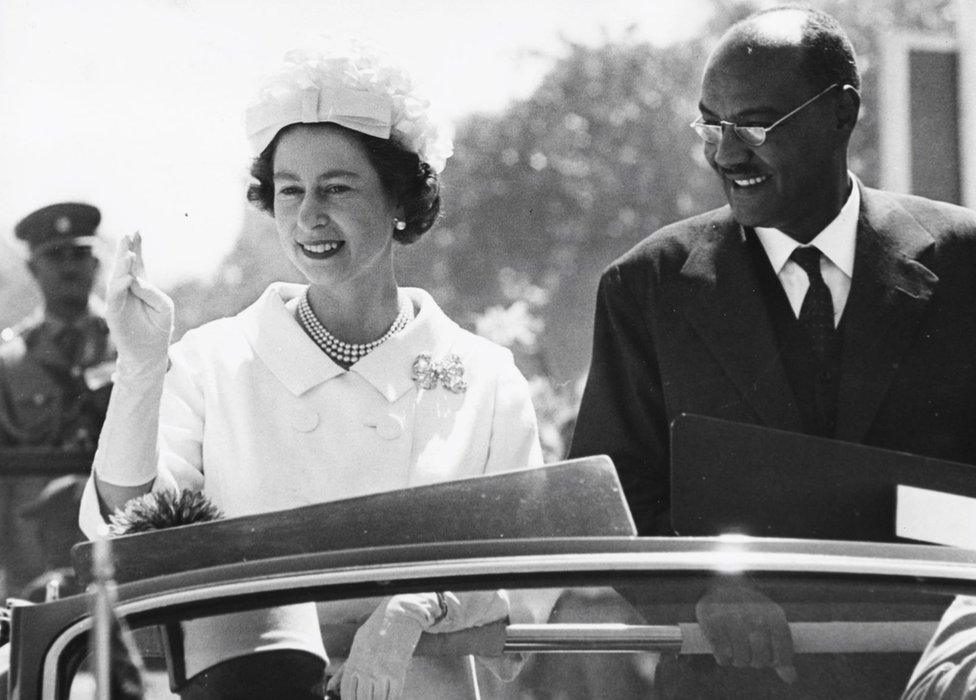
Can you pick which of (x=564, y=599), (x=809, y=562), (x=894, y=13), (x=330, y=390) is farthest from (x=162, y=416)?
(x=894, y=13)

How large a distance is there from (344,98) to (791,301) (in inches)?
35.6

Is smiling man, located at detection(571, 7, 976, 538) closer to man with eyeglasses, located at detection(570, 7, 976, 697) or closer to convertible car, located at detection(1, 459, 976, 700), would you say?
man with eyeglasses, located at detection(570, 7, 976, 697)

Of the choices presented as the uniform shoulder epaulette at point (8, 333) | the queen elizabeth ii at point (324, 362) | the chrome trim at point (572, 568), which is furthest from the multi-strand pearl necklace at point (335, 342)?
the uniform shoulder epaulette at point (8, 333)

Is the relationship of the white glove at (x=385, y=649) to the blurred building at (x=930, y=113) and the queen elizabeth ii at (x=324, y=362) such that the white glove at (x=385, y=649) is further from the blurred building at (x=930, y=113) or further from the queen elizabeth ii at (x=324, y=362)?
the blurred building at (x=930, y=113)

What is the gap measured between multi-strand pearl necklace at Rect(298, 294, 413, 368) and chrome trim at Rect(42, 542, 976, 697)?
95 centimetres

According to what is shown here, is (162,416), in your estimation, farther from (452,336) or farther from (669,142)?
(669,142)

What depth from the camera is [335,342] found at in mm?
2629

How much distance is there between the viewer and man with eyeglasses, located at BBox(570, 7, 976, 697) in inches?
101

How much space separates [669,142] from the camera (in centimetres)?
550

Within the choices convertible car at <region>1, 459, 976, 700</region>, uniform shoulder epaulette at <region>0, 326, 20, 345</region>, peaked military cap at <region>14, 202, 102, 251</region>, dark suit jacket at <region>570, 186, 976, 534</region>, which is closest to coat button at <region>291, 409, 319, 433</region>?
dark suit jacket at <region>570, 186, 976, 534</region>

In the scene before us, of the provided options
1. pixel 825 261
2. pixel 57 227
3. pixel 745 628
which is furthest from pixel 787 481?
pixel 57 227

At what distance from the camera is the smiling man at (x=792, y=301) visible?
2.57m

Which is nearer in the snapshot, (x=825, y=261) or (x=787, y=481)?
(x=787, y=481)

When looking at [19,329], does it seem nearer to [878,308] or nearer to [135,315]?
[135,315]
